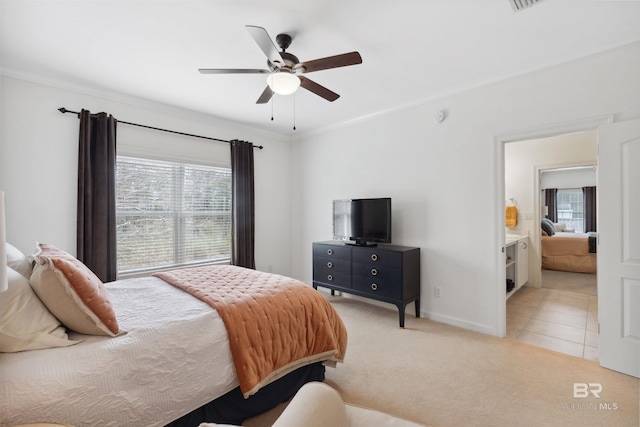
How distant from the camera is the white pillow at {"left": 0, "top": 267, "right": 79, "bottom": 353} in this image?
3.97 feet

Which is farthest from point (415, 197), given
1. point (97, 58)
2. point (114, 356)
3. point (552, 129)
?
point (97, 58)

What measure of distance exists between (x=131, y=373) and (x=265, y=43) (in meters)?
1.96

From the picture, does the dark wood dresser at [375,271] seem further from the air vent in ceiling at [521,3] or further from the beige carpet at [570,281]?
the beige carpet at [570,281]

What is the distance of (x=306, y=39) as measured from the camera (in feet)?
7.32

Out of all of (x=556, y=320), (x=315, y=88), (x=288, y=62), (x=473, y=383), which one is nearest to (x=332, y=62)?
(x=288, y=62)

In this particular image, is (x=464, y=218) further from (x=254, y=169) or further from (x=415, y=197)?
(x=254, y=169)

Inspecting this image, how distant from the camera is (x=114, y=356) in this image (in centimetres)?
128

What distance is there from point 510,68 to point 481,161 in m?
0.87

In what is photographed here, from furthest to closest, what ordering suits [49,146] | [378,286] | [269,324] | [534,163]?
[534,163] → [378,286] → [49,146] → [269,324]

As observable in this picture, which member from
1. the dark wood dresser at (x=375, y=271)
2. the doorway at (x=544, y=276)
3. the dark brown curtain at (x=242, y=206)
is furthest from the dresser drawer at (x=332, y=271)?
the doorway at (x=544, y=276)

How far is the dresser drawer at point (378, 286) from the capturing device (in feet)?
10.4

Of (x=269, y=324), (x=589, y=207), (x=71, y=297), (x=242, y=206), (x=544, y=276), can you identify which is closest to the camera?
(x=71, y=297)

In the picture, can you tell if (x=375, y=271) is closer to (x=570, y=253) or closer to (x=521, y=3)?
(x=521, y=3)

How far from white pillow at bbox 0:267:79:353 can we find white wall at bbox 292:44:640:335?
3.22 m
